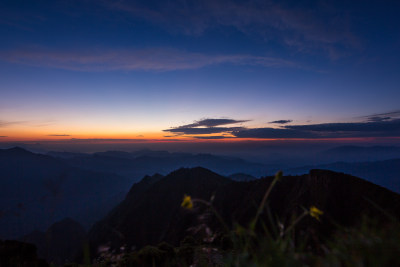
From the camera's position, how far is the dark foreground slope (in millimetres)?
49713

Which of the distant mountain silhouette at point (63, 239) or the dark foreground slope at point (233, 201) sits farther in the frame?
the distant mountain silhouette at point (63, 239)

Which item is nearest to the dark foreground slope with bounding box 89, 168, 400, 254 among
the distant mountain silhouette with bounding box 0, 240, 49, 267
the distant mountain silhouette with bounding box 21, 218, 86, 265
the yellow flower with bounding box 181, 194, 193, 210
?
the distant mountain silhouette with bounding box 0, 240, 49, 267

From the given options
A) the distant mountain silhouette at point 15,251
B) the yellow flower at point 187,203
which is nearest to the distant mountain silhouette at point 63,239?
the distant mountain silhouette at point 15,251

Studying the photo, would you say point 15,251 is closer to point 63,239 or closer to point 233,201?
point 233,201

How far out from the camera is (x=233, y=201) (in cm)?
9519

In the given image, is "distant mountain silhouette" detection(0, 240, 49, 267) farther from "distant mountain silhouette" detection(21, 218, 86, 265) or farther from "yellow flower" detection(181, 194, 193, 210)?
"distant mountain silhouette" detection(21, 218, 86, 265)

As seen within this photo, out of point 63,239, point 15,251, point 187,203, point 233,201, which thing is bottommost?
point 63,239

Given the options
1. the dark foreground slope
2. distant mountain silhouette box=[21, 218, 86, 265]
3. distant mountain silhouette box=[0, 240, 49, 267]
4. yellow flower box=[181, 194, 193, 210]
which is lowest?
distant mountain silhouette box=[21, 218, 86, 265]

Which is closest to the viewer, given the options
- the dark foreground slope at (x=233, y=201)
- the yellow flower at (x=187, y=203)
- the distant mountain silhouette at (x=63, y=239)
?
the yellow flower at (x=187, y=203)

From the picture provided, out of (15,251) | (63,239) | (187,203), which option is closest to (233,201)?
(15,251)

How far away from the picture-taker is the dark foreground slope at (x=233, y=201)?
49.7m

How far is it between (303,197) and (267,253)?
231ft

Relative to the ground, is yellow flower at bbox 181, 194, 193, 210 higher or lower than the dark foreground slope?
higher

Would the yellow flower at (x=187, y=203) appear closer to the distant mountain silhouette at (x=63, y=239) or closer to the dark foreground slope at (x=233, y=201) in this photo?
the dark foreground slope at (x=233, y=201)
